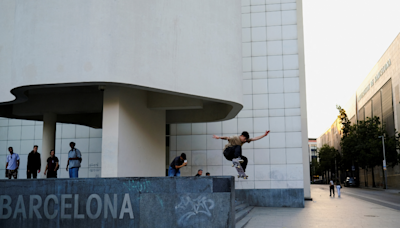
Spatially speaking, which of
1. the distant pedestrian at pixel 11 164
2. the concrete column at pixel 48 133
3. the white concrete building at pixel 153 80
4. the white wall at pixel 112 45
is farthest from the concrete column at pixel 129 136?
the distant pedestrian at pixel 11 164

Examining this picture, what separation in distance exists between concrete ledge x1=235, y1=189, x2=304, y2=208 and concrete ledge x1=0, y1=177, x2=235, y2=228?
35.1ft

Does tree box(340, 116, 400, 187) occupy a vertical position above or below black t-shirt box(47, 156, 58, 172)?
above

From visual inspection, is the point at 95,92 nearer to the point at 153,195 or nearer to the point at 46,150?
the point at 46,150

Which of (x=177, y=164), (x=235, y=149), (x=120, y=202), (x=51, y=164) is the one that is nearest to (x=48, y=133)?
(x=51, y=164)

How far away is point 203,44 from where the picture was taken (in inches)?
574

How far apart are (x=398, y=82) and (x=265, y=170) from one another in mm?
32579

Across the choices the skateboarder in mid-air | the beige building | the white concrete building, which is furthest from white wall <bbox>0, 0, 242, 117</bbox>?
the beige building

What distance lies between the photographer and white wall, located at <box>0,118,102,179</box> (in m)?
21.4

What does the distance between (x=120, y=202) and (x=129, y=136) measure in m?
4.00

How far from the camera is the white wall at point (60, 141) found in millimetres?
21438

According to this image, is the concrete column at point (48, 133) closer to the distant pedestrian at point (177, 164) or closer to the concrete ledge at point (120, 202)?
the distant pedestrian at point (177, 164)

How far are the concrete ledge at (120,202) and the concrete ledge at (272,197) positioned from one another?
421 inches

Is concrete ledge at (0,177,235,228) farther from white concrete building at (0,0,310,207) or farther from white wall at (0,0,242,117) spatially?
white wall at (0,0,242,117)

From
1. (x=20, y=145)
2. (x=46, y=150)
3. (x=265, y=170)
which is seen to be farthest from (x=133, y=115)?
(x=20, y=145)
